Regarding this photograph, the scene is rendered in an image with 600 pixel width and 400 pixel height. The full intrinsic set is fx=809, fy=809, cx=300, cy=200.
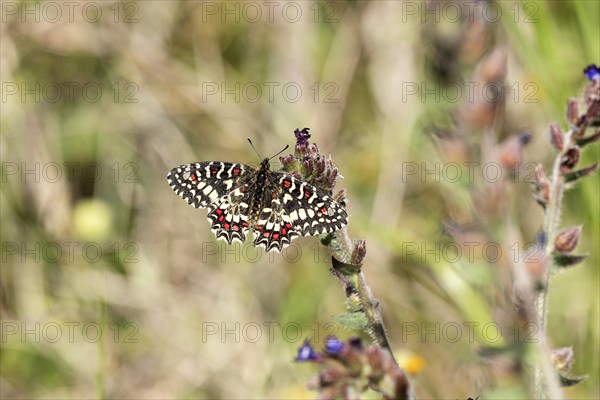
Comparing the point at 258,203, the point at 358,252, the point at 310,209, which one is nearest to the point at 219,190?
the point at 258,203

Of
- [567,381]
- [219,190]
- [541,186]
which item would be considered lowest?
[567,381]

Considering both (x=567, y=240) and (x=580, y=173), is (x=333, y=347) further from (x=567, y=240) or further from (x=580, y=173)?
(x=580, y=173)

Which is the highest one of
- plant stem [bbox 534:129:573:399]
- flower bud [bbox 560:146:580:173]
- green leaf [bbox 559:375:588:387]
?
flower bud [bbox 560:146:580:173]

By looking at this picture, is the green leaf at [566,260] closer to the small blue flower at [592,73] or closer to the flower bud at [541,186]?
the flower bud at [541,186]

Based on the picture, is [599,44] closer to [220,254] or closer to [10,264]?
[220,254]

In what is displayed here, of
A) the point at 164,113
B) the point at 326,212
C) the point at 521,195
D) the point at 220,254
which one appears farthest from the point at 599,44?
the point at 164,113

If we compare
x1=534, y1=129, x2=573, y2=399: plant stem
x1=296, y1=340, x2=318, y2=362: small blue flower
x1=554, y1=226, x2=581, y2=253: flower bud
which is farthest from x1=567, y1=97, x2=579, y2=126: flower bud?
x1=296, y1=340, x2=318, y2=362: small blue flower

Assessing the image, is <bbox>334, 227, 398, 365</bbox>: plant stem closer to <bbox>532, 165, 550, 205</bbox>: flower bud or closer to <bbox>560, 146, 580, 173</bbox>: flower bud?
<bbox>532, 165, 550, 205</bbox>: flower bud
